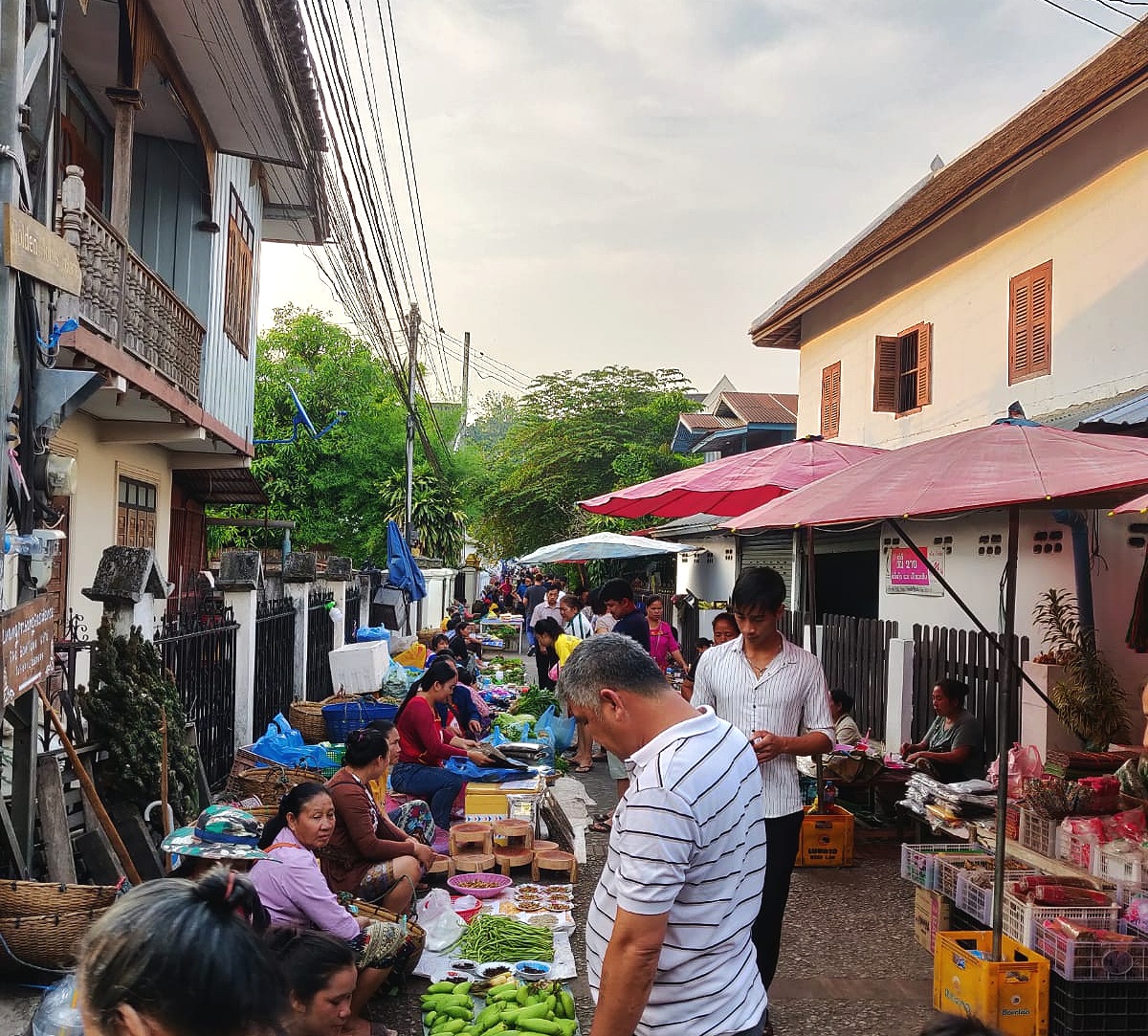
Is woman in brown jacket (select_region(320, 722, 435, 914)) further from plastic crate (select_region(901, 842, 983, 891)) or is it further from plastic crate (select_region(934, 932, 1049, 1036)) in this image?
plastic crate (select_region(934, 932, 1049, 1036))

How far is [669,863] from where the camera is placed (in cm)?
231

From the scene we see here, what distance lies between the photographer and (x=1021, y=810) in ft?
19.2

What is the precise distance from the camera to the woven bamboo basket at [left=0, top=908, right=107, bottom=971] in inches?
164

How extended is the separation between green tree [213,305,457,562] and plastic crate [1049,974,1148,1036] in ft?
85.4

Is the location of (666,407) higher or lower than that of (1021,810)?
higher

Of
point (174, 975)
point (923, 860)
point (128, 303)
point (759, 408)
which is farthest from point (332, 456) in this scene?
point (174, 975)

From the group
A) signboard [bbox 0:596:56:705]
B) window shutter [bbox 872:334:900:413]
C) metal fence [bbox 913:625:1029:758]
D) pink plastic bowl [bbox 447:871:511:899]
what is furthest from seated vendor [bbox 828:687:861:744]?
Answer: window shutter [bbox 872:334:900:413]

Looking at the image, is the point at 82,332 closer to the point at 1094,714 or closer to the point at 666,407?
the point at 1094,714

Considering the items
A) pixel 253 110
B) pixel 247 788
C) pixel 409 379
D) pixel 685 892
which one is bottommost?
pixel 247 788

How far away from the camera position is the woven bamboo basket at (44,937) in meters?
4.16

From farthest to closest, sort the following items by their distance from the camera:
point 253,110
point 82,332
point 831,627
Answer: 1. point 831,627
2. point 253,110
3. point 82,332

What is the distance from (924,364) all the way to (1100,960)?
1041 centimetres

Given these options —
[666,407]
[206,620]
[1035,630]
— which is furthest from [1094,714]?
[666,407]

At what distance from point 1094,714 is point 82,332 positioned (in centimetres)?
788
